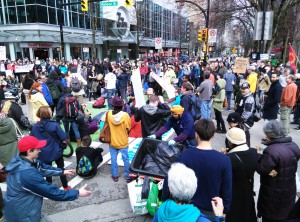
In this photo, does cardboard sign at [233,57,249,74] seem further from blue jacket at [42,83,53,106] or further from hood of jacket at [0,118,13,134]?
hood of jacket at [0,118,13,134]

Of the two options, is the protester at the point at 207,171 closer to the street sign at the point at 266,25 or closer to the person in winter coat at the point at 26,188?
the person in winter coat at the point at 26,188

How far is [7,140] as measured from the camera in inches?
184

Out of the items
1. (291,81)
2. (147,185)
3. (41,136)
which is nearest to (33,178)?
(147,185)

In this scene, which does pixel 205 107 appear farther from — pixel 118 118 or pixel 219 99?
pixel 118 118

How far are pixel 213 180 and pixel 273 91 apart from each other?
18.1 ft

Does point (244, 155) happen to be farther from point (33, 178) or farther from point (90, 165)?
point (90, 165)

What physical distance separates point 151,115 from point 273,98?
12.5 ft

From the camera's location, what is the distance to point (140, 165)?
448 cm

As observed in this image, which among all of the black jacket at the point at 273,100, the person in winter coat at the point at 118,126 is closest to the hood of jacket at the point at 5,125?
the person in winter coat at the point at 118,126

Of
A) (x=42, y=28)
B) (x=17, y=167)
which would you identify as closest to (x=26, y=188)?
(x=17, y=167)

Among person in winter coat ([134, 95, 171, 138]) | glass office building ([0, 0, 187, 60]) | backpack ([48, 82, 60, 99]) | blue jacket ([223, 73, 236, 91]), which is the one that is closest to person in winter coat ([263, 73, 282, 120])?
person in winter coat ([134, 95, 171, 138])

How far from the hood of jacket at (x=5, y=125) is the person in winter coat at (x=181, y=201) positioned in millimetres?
3649

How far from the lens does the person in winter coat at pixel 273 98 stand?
277 inches

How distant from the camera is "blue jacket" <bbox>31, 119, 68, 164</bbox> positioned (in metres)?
4.44
